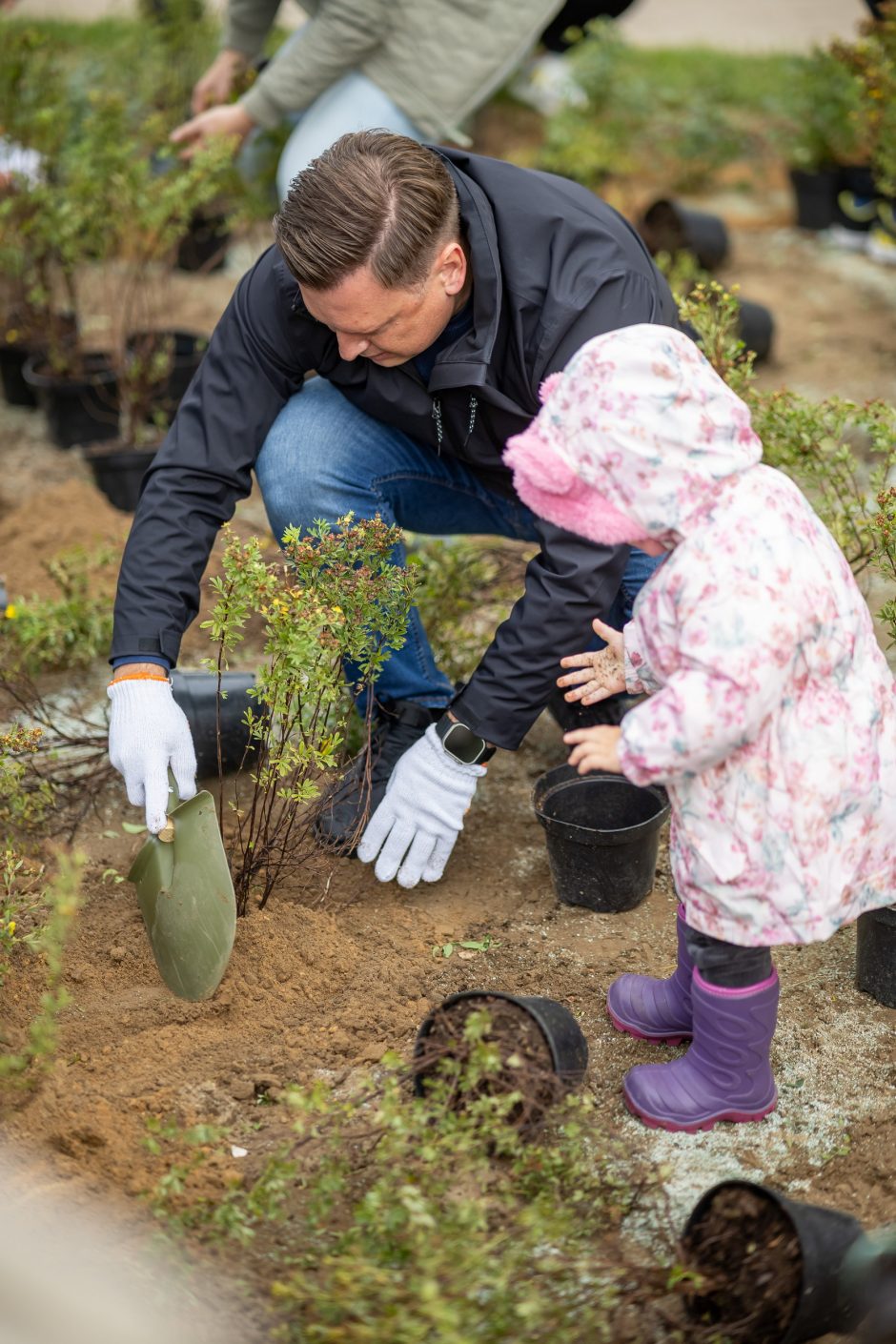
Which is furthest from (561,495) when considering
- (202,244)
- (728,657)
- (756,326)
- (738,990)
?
(202,244)

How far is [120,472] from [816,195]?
3806 mm

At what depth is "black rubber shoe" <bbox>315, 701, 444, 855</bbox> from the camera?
2559mm

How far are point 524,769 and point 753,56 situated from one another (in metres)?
6.63

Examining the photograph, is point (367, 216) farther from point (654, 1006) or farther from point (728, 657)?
point (654, 1006)

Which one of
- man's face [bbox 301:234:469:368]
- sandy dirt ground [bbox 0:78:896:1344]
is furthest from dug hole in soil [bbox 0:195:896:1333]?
man's face [bbox 301:234:469:368]

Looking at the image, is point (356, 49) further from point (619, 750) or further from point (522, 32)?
point (619, 750)

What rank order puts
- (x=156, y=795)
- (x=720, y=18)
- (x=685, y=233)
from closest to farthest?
(x=156, y=795)
(x=685, y=233)
(x=720, y=18)

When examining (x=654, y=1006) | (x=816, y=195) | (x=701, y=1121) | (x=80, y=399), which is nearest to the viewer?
(x=701, y=1121)

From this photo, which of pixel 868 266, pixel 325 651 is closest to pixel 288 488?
pixel 325 651

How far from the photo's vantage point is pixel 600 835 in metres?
2.39

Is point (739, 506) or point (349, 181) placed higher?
point (349, 181)

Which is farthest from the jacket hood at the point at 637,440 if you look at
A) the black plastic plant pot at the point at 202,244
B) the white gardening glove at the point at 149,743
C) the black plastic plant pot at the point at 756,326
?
the black plastic plant pot at the point at 202,244

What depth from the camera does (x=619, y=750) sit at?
1736 millimetres

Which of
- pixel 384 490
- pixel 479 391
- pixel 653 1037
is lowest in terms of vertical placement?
pixel 653 1037
